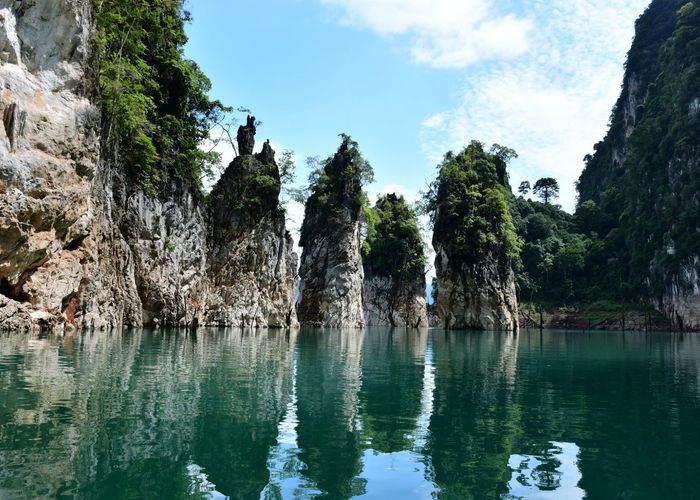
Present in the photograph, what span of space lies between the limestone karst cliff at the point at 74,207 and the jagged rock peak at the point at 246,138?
37.9 feet

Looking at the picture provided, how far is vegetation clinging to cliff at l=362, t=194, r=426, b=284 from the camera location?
273 ft

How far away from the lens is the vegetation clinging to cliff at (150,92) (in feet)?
91.2

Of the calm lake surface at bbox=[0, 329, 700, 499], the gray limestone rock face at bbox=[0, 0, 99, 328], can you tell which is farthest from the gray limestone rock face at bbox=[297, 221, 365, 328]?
the calm lake surface at bbox=[0, 329, 700, 499]

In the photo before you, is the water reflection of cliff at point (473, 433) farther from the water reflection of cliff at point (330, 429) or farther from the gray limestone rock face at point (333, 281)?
the gray limestone rock face at point (333, 281)

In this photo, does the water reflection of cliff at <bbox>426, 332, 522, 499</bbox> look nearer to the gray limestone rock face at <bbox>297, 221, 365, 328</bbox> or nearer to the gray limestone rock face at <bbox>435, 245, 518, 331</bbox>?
the gray limestone rock face at <bbox>297, 221, 365, 328</bbox>

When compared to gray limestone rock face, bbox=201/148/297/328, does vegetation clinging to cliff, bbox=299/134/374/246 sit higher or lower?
higher

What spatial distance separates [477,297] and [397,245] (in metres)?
23.2

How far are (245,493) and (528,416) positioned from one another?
5.68m

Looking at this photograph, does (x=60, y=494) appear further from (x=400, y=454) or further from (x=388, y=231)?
(x=388, y=231)

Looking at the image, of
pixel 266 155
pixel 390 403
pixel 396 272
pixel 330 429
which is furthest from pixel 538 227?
pixel 330 429

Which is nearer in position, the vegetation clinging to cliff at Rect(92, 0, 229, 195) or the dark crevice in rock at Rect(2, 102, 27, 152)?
the dark crevice in rock at Rect(2, 102, 27, 152)

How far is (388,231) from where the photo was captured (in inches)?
3302

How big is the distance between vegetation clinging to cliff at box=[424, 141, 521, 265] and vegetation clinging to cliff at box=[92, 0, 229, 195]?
30.0 m

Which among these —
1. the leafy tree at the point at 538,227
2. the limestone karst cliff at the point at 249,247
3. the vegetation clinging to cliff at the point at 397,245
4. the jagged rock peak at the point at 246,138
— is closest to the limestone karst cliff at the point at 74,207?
the limestone karst cliff at the point at 249,247
